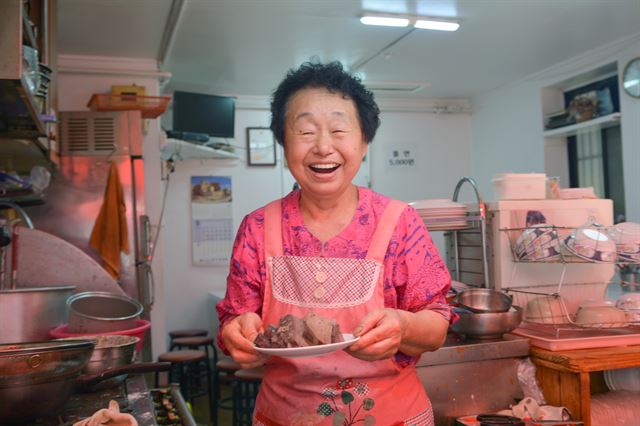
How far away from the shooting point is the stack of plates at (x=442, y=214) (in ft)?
9.00

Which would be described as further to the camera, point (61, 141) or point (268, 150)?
point (268, 150)

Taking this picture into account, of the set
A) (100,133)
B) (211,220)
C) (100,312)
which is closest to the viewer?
(100,312)

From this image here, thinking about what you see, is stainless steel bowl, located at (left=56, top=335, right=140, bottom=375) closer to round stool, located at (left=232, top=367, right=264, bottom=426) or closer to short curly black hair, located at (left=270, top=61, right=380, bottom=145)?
short curly black hair, located at (left=270, top=61, right=380, bottom=145)

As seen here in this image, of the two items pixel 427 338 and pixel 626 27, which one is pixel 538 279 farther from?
pixel 626 27

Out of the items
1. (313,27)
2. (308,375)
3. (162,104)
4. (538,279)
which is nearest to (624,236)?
(538,279)

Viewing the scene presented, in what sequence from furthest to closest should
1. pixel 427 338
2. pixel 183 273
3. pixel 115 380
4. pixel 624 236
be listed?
pixel 183 273, pixel 624 236, pixel 115 380, pixel 427 338

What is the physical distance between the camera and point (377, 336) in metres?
1.26

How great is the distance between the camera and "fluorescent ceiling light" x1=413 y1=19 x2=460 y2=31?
4520 mm

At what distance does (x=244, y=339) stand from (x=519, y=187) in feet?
6.57

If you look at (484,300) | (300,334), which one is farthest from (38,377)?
(484,300)

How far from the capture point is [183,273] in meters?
6.75

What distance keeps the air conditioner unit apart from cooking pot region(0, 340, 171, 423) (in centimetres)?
289

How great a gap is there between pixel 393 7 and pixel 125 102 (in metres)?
2.09

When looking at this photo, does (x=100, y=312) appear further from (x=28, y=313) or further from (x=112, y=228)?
(x=112, y=228)
